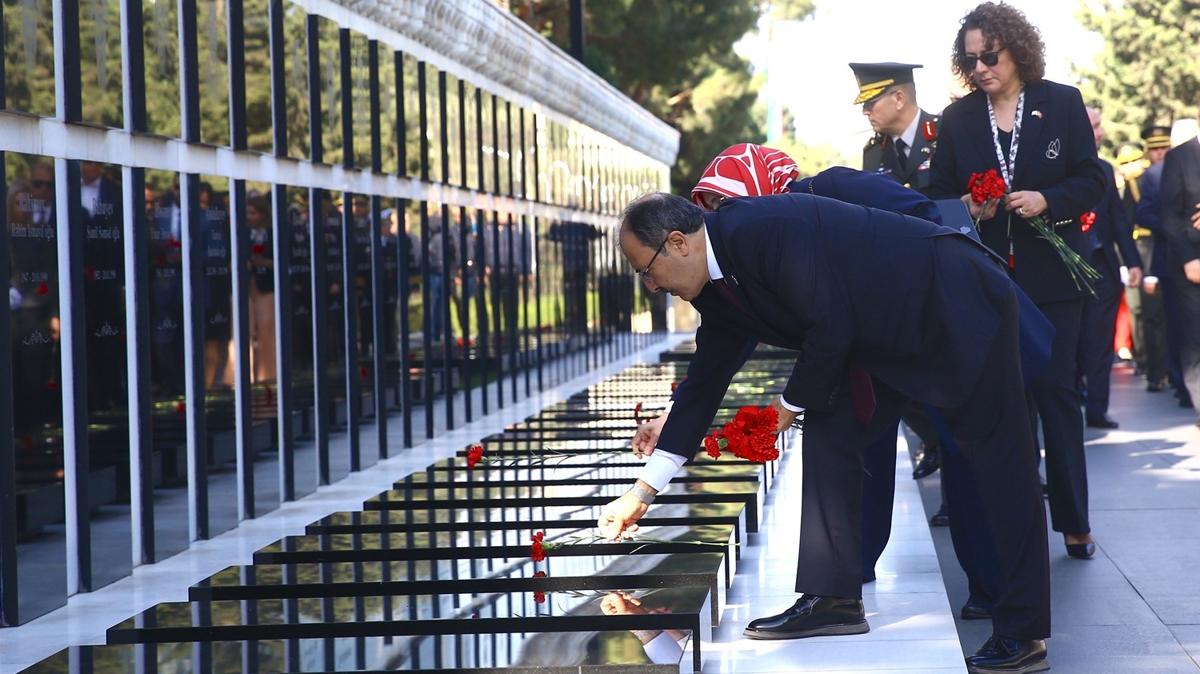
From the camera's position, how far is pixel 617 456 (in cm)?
877

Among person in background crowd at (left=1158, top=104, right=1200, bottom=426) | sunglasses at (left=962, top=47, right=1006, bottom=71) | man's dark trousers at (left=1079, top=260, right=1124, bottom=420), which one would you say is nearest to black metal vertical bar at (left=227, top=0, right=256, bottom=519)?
sunglasses at (left=962, top=47, right=1006, bottom=71)

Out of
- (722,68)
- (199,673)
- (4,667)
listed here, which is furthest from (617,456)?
(722,68)

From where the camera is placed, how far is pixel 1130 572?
7.18 meters

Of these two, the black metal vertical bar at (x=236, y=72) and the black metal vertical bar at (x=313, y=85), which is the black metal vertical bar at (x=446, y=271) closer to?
the black metal vertical bar at (x=313, y=85)

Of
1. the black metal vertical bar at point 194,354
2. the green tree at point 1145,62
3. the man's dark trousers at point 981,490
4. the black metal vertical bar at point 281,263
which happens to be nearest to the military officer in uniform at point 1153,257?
the black metal vertical bar at point 281,263

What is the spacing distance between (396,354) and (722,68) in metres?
38.6

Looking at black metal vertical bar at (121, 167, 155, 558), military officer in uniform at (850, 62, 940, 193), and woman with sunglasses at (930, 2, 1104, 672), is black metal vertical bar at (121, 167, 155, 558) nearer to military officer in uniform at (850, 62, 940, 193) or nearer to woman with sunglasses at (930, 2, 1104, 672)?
military officer in uniform at (850, 62, 940, 193)

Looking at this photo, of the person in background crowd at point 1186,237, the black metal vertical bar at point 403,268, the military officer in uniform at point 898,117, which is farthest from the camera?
the black metal vertical bar at point 403,268

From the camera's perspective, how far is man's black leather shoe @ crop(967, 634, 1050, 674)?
17.7 feet

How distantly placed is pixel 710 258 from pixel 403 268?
7486 mm

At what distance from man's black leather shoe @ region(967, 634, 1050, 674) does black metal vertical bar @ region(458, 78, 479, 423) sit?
8.99m

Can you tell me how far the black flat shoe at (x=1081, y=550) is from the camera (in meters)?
7.43

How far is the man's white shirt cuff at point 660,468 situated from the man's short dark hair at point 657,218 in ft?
2.44

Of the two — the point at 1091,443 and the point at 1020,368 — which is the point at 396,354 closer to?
the point at 1091,443
